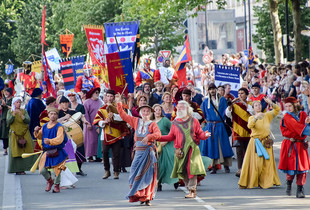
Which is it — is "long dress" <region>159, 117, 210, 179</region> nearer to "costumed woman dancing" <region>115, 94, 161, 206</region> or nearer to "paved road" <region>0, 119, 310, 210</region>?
"paved road" <region>0, 119, 310, 210</region>

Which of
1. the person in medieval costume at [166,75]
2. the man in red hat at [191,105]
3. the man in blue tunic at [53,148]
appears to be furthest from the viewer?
the person in medieval costume at [166,75]

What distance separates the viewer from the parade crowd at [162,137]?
12.9m

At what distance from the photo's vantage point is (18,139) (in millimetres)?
18062

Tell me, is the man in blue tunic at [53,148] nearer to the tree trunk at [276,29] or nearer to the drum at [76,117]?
the drum at [76,117]

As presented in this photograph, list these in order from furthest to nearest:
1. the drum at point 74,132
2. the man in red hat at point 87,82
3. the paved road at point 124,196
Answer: the man in red hat at point 87,82, the drum at point 74,132, the paved road at point 124,196

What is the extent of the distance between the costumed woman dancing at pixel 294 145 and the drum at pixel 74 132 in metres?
4.76

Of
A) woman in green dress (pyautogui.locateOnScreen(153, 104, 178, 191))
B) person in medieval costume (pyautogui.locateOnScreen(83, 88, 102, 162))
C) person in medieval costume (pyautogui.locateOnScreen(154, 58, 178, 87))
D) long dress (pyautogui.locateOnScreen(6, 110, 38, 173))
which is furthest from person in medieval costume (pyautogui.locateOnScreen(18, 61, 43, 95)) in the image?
woman in green dress (pyautogui.locateOnScreen(153, 104, 178, 191))

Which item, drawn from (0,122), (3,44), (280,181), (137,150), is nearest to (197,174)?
(137,150)

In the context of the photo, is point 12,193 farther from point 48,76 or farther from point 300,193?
point 48,76

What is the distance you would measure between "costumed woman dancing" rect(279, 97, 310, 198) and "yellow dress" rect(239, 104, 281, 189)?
0.89 meters

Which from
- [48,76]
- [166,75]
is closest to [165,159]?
[48,76]

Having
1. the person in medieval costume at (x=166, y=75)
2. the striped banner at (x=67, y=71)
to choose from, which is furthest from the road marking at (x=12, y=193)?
the striped banner at (x=67, y=71)

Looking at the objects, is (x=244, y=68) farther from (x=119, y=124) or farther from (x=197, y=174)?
(x=197, y=174)

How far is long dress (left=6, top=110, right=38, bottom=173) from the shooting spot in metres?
17.8
